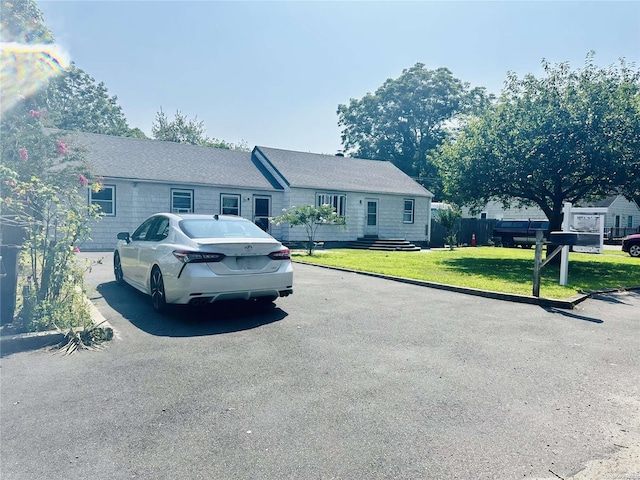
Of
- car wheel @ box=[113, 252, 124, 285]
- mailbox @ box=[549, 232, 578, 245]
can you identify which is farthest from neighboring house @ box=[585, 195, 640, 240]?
car wheel @ box=[113, 252, 124, 285]

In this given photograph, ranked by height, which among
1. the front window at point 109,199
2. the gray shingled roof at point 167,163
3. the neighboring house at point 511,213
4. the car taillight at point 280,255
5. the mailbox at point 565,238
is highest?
the gray shingled roof at point 167,163

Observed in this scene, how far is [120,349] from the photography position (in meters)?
4.86

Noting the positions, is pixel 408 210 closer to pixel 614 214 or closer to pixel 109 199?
pixel 109 199

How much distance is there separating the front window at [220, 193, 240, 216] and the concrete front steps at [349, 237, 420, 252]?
674 cm

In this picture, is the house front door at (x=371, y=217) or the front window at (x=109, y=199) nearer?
the front window at (x=109, y=199)

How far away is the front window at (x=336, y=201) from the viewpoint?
22812mm

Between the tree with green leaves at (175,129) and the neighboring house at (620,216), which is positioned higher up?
the tree with green leaves at (175,129)

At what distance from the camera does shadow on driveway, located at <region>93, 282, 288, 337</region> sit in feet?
18.7

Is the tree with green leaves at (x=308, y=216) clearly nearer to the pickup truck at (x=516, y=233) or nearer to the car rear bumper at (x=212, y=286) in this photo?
the car rear bumper at (x=212, y=286)

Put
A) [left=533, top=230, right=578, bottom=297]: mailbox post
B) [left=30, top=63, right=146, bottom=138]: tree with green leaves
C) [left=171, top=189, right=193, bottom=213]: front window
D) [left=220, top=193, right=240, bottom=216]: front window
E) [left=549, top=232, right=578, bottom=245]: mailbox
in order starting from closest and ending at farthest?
[left=533, top=230, right=578, bottom=297]: mailbox post, [left=549, top=232, right=578, bottom=245]: mailbox, [left=171, top=189, right=193, bottom=213]: front window, [left=220, top=193, right=240, bottom=216]: front window, [left=30, top=63, right=146, bottom=138]: tree with green leaves

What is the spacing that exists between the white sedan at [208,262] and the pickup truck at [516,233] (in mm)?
25557

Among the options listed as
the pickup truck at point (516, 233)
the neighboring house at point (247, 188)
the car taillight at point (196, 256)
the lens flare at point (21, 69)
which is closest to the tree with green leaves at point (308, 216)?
the neighboring house at point (247, 188)

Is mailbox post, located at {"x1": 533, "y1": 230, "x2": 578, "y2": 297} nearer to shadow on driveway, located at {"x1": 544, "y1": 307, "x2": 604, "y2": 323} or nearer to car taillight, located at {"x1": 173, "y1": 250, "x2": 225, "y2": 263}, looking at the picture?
shadow on driveway, located at {"x1": 544, "y1": 307, "x2": 604, "y2": 323}

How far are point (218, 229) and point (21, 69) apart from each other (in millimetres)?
9447
